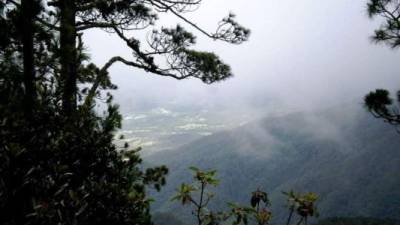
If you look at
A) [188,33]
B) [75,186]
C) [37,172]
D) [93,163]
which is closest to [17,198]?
[37,172]

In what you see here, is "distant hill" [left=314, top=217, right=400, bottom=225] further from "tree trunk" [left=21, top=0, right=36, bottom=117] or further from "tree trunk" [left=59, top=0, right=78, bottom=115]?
"tree trunk" [left=21, top=0, right=36, bottom=117]

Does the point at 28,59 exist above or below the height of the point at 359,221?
above

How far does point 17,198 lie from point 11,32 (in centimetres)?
262

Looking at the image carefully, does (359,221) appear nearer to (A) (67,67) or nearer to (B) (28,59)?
(A) (67,67)

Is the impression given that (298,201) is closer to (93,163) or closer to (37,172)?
(93,163)

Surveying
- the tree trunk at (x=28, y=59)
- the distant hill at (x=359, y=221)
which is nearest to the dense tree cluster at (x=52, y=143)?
the tree trunk at (x=28, y=59)

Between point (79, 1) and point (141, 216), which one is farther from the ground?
point (79, 1)

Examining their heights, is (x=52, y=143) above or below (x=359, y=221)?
above

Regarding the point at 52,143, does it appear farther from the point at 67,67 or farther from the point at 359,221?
the point at 359,221

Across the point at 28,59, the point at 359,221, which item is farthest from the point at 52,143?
the point at 359,221

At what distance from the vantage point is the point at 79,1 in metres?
9.23

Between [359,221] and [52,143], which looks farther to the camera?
[359,221]

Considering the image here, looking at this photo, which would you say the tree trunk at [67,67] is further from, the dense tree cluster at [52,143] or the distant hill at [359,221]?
the distant hill at [359,221]

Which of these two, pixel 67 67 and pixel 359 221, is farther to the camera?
pixel 359 221
